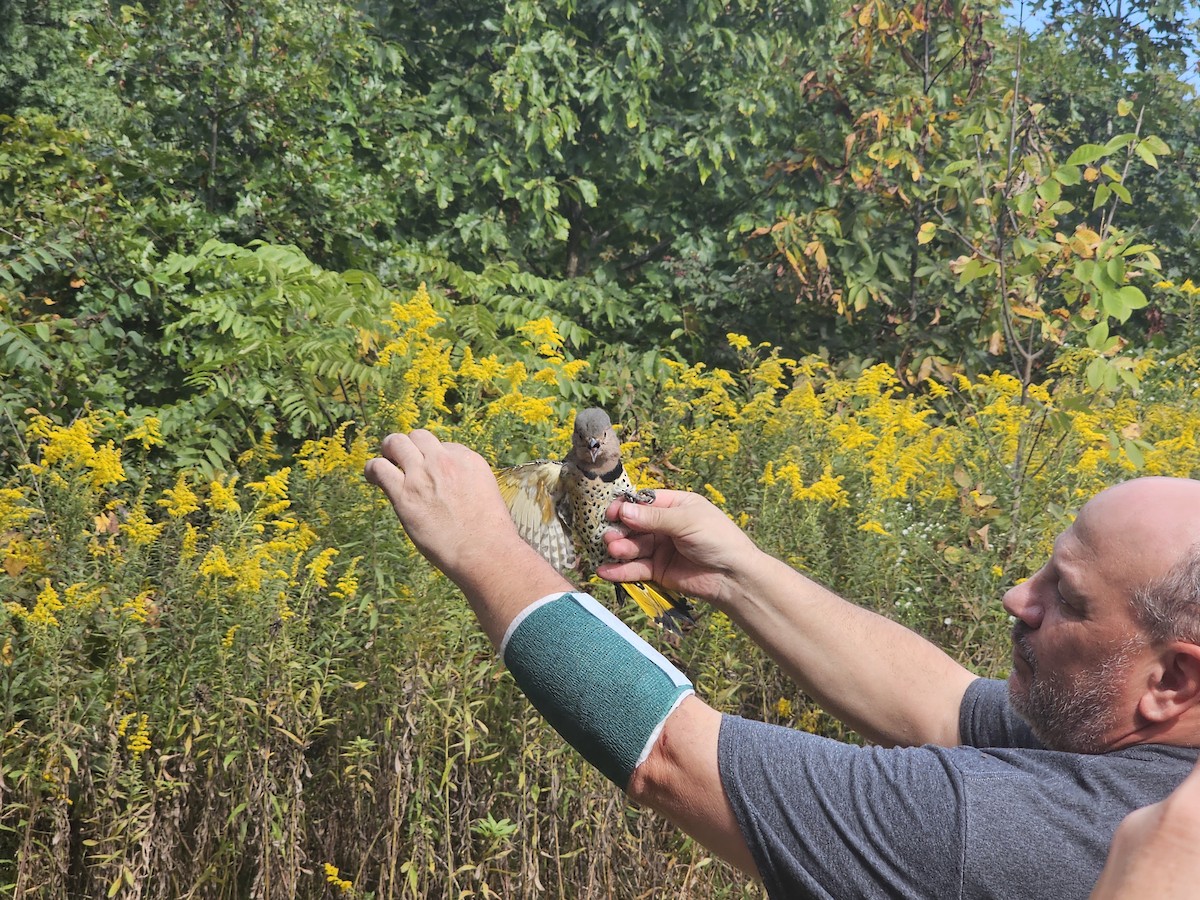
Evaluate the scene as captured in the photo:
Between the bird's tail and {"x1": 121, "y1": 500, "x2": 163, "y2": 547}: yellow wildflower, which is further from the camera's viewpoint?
{"x1": 121, "y1": 500, "x2": 163, "y2": 547}: yellow wildflower

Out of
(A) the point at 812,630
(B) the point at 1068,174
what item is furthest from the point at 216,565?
(B) the point at 1068,174

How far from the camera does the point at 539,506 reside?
2316 mm

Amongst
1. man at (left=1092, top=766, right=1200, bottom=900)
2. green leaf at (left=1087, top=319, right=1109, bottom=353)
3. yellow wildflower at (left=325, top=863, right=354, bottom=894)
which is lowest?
yellow wildflower at (left=325, top=863, right=354, bottom=894)

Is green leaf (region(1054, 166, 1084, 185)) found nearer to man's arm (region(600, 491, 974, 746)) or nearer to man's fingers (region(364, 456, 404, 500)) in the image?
man's arm (region(600, 491, 974, 746))

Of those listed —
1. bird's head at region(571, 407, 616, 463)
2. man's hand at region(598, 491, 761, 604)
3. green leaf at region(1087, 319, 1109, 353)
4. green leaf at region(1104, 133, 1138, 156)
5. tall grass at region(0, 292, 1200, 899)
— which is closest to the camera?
man's hand at region(598, 491, 761, 604)

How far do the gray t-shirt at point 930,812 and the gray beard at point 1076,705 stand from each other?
0.08 feet

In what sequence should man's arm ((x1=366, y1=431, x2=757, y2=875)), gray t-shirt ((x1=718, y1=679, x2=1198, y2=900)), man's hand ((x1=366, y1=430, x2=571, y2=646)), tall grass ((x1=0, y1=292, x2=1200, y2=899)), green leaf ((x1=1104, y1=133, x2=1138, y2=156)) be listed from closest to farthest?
1. gray t-shirt ((x1=718, y1=679, x2=1198, y2=900))
2. man's arm ((x1=366, y1=431, x2=757, y2=875))
3. man's hand ((x1=366, y1=430, x2=571, y2=646))
4. tall grass ((x1=0, y1=292, x2=1200, y2=899))
5. green leaf ((x1=1104, y1=133, x2=1138, y2=156))

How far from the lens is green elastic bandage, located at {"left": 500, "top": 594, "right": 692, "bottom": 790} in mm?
1416

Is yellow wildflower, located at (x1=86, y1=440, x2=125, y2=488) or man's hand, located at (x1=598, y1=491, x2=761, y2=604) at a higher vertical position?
man's hand, located at (x1=598, y1=491, x2=761, y2=604)

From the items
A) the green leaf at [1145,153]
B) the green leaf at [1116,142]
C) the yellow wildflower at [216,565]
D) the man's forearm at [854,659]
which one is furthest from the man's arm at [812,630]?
the green leaf at [1145,153]

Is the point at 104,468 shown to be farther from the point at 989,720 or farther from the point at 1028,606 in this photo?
the point at 1028,606

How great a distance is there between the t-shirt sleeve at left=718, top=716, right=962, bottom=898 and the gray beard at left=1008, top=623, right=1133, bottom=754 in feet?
0.48

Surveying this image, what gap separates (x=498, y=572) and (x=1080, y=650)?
28.5 inches

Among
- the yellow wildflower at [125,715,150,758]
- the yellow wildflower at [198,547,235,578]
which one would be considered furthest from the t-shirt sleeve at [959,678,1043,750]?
the yellow wildflower at [125,715,150,758]
